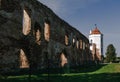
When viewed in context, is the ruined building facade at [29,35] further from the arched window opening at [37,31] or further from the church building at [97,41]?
the church building at [97,41]

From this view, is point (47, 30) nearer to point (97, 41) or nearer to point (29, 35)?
point (29, 35)

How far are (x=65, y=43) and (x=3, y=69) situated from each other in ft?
44.3

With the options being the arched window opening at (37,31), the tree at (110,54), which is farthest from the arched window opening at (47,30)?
the tree at (110,54)

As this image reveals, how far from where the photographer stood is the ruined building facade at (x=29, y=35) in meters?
14.8

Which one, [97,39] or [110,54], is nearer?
[110,54]

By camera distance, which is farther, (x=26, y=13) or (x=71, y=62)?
(x=71, y=62)

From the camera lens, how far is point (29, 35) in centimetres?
1728

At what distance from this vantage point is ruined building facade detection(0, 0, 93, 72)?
583 inches

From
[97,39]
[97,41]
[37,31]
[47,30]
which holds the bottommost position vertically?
[37,31]

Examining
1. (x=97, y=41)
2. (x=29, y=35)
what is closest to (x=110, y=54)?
(x=97, y=41)

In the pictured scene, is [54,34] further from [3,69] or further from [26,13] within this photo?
[3,69]

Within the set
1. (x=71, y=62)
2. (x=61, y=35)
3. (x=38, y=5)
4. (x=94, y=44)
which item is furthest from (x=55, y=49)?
(x=94, y=44)

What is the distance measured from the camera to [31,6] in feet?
59.2

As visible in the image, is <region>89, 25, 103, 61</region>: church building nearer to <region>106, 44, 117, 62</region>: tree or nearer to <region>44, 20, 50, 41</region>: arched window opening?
<region>106, 44, 117, 62</region>: tree
